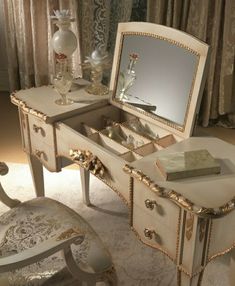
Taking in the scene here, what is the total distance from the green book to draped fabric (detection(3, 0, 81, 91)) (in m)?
2.27

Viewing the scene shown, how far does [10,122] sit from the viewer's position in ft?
12.1

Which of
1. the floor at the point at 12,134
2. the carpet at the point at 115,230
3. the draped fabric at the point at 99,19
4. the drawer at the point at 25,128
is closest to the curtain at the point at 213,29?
the floor at the point at 12,134

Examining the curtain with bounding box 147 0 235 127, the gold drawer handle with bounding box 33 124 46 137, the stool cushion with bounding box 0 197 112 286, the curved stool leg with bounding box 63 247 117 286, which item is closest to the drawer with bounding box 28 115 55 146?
the gold drawer handle with bounding box 33 124 46 137

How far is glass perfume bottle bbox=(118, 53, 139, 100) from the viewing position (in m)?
2.01

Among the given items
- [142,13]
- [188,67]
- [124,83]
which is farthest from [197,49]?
[142,13]

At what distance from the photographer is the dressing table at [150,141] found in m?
1.46

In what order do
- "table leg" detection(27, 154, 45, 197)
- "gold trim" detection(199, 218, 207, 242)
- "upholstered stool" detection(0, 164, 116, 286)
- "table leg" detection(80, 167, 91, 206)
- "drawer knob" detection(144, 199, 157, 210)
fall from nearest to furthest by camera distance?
"upholstered stool" detection(0, 164, 116, 286)
"gold trim" detection(199, 218, 207, 242)
"drawer knob" detection(144, 199, 157, 210)
"table leg" detection(27, 154, 45, 197)
"table leg" detection(80, 167, 91, 206)

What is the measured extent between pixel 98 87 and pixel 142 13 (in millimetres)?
1728

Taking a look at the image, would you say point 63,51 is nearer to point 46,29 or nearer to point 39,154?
point 39,154

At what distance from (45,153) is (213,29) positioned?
1.87m

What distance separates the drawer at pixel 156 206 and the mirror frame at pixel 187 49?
35cm

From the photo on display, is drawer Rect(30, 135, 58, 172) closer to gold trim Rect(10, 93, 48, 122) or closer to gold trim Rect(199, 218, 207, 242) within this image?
gold trim Rect(10, 93, 48, 122)

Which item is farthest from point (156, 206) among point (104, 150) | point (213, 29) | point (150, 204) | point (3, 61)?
point (3, 61)

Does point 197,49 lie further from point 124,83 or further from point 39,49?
point 39,49
